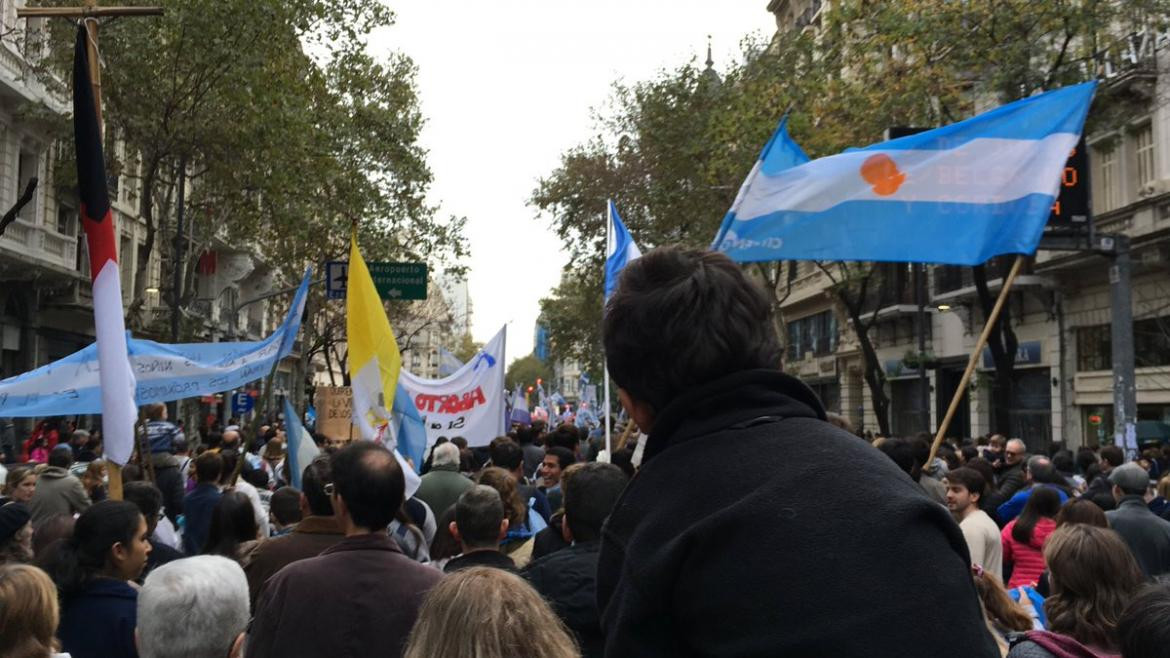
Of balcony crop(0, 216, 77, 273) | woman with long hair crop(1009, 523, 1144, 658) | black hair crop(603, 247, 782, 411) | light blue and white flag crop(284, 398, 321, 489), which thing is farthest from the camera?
balcony crop(0, 216, 77, 273)

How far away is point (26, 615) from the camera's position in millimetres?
3523

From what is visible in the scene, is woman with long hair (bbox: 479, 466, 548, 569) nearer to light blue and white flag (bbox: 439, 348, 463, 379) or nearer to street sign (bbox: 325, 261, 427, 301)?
street sign (bbox: 325, 261, 427, 301)

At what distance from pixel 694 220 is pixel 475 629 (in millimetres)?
30271

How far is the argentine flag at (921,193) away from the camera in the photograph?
7.02 m

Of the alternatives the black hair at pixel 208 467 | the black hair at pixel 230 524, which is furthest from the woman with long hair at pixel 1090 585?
the black hair at pixel 208 467

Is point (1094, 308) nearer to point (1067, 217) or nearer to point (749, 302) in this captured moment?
point (1067, 217)

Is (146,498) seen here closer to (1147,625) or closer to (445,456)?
(445,456)

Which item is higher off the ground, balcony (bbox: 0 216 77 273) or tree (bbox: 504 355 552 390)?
balcony (bbox: 0 216 77 273)

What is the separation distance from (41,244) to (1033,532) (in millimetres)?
25653

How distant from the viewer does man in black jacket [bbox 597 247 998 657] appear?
1760 mm

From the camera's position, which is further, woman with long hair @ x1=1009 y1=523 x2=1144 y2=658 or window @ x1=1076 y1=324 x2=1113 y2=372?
window @ x1=1076 y1=324 x2=1113 y2=372

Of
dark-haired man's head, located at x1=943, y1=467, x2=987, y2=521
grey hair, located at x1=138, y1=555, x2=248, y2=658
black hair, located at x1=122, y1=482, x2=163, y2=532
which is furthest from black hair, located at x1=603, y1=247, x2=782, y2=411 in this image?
dark-haired man's head, located at x1=943, y1=467, x2=987, y2=521

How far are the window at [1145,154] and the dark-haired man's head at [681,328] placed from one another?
23.3m

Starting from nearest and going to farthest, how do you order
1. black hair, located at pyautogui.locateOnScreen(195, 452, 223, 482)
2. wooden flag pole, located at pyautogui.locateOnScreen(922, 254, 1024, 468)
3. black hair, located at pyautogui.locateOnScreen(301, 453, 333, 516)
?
black hair, located at pyautogui.locateOnScreen(301, 453, 333, 516), wooden flag pole, located at pyautogui.locateOnScreen(922, 254, 1024, 468), black hair, located at pyautogui.locateOnScreen(195, 452, 223, 482)
